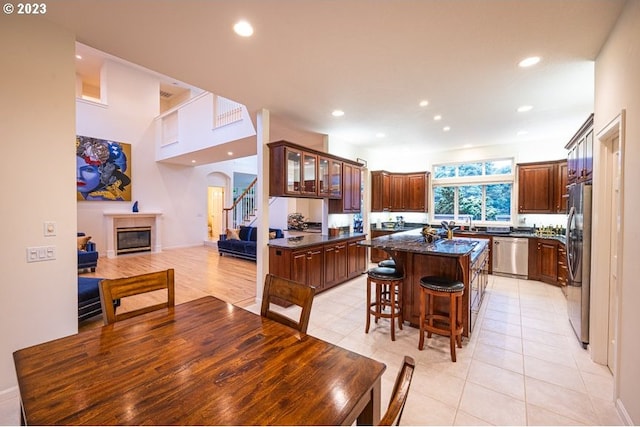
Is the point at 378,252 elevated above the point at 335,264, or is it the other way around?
the point at 335,264

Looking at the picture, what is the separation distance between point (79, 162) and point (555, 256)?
10870mm

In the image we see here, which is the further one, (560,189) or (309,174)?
(560,189)

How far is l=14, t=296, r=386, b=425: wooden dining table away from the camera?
2.76 ft

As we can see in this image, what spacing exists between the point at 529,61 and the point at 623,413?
2.95 metres

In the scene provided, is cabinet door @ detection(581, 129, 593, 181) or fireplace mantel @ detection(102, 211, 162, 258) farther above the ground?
cabinet door @ detection(581, 129, 593, 181)

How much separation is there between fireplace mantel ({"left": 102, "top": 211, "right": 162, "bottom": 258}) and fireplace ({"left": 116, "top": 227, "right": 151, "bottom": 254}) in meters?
0.11

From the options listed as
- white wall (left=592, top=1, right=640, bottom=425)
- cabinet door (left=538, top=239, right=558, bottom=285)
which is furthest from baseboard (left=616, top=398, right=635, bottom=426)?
cabinet door (left=538, top=239, right=558, bottom=285)

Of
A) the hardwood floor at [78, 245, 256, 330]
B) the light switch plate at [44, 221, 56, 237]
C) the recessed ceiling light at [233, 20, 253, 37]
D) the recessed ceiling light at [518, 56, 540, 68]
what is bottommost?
the hardwood floor at [78, 245, 256, 330]

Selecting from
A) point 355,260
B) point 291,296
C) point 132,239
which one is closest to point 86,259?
point 132,239

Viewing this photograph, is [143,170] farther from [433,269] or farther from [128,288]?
[433,269]

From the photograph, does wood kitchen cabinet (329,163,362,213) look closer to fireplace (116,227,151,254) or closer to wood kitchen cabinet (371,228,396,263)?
wood kitchen cabinet (371,228,396,263)

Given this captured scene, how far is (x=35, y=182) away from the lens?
205 centimetres

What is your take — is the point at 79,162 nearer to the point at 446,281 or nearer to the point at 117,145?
the point at 117,145

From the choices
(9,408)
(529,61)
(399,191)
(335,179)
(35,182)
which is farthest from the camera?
(399,191)
